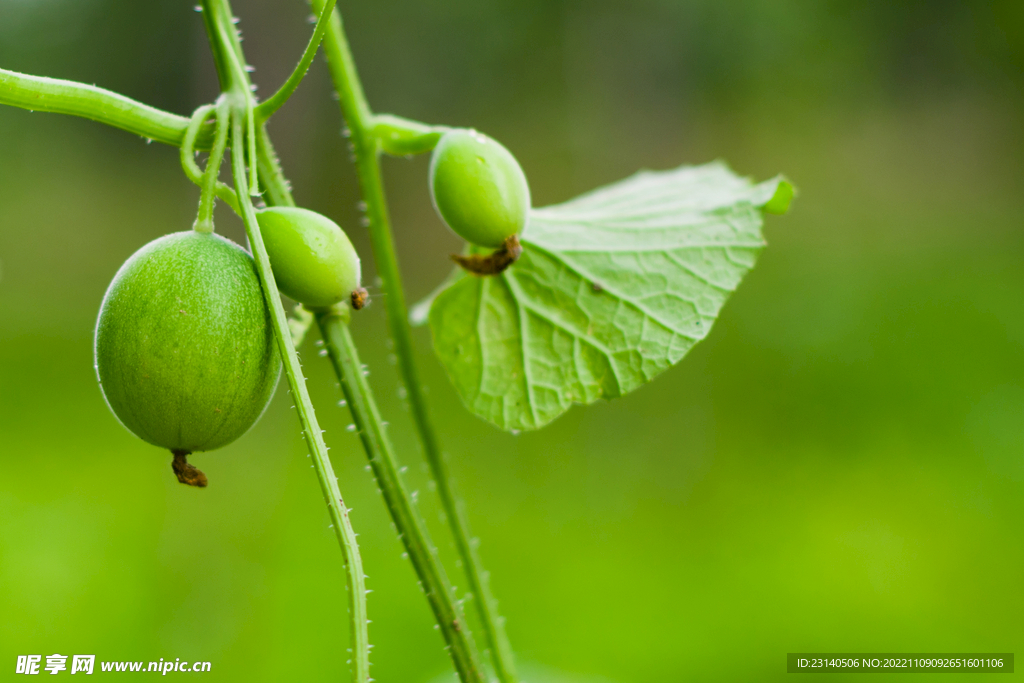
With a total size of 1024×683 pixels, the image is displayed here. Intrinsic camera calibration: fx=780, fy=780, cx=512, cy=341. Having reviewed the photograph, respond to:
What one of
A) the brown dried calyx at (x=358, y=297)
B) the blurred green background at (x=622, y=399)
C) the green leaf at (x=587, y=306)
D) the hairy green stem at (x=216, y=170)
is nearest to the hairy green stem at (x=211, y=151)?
the hairy green stem at (x=216, y=170)

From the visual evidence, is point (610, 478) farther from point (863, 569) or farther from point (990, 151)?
point (990, 151)

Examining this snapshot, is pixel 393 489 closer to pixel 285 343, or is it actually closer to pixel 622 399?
pixel 285 343

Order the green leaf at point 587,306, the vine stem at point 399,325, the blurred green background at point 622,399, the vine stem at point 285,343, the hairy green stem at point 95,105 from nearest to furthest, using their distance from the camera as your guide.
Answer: the vine stem at point 285,343 < the hairy green stem at point 95,105 < the vine stem at point 399,325 < the green leaf at point 587,306 < the blurred green background at point 622,399

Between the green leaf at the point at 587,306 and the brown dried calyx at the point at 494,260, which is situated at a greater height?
the brown dried calyx at the point at 494,260

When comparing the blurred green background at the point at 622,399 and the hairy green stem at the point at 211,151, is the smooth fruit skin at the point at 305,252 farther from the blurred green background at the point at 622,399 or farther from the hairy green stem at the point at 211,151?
the blurred green background at the point at 622,399

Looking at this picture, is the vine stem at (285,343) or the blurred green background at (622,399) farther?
the blurred green background at (622,399)

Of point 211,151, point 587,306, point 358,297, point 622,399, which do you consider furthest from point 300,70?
point 622,399

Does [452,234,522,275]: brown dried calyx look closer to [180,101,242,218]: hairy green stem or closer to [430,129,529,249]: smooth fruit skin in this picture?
[430,129,529,249]: smooth fruit skin
